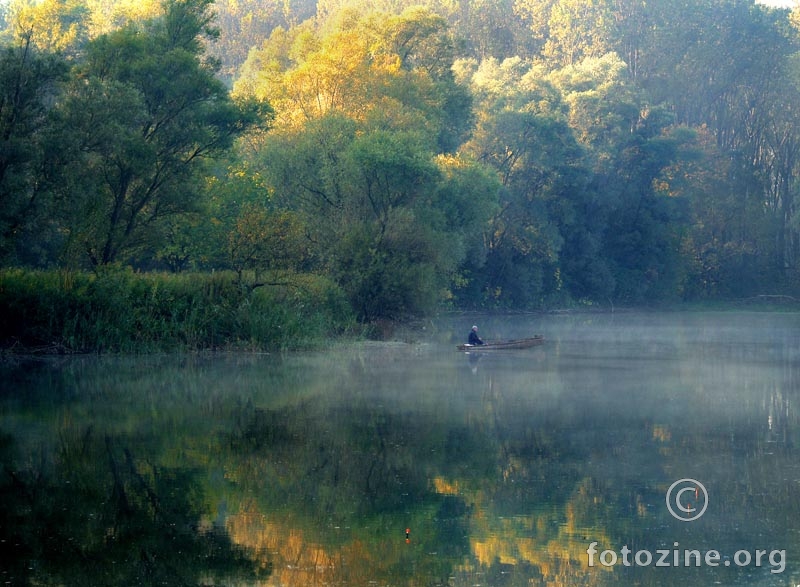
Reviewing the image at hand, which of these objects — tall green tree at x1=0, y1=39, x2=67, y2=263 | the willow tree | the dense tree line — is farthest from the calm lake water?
the willow tree

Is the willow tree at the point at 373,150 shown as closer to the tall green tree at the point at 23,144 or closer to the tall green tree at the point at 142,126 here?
the tall green tree at the point at 142,126

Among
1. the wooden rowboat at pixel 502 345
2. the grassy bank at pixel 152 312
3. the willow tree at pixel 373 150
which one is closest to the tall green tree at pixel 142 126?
the grassy bank at pixel 152 312

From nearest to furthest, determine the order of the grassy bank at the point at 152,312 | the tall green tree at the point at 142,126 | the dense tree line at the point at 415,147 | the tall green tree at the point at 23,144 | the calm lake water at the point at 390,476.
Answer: the calm lake water at the point at 390,476
the grassy bank at the point at 152,312
the tall green tree at the point at 23,144
the tall green tree at the point at 142,126
the dense tree line at the point at 415,147

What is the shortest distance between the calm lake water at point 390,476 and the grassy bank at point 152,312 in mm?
2722

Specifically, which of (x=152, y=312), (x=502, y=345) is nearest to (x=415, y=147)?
(x=502, y=345)

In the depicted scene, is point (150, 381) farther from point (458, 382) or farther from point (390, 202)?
point (390, 202)

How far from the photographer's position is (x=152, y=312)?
35.4 metres

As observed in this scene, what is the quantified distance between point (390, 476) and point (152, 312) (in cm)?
2034

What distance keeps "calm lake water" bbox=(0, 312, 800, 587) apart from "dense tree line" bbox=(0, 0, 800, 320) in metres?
9.69

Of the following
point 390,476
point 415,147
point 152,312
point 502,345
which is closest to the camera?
point 390,476

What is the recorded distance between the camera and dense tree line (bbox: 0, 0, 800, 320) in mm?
38656

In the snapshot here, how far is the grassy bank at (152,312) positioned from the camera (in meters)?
33.3

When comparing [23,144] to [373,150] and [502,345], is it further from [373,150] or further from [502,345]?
[502,345]

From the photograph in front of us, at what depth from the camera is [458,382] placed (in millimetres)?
29453
